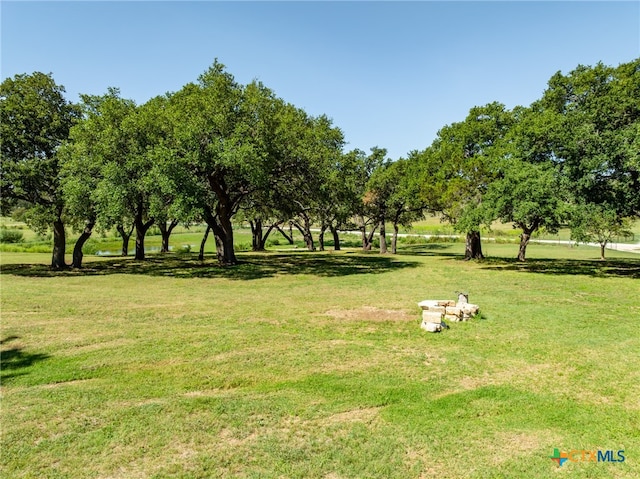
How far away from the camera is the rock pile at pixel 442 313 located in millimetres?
11439

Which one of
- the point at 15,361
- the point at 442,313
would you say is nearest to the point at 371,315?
the point at 442,313

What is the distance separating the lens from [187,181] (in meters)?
22.0

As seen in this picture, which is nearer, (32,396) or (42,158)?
(32,396)

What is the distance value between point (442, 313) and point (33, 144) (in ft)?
91.9

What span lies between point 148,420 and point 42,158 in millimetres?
26337

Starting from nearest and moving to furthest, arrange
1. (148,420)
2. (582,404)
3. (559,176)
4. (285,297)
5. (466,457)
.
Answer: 1. (466,457)
2. (148,420)
3. (582,404)
4. (285,297)
5. (559,176)

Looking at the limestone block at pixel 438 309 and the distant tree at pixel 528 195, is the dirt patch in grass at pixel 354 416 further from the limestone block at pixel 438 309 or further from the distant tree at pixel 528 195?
the distant tree at pixel 528 195

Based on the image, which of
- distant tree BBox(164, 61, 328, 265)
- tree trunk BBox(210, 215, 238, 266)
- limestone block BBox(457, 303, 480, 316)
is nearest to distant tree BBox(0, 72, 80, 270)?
distant tree BBox(164, 61, 328, 265)

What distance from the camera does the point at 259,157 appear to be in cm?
2248

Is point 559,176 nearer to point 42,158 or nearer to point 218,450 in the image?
point 218,450

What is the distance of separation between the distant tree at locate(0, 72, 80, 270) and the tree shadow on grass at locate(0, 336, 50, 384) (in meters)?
18.0

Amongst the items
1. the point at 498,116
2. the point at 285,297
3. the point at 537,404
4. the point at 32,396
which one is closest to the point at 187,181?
the point at 285,297

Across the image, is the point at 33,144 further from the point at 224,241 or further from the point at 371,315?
the point at 371,315

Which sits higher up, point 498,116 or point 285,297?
point 498,116
